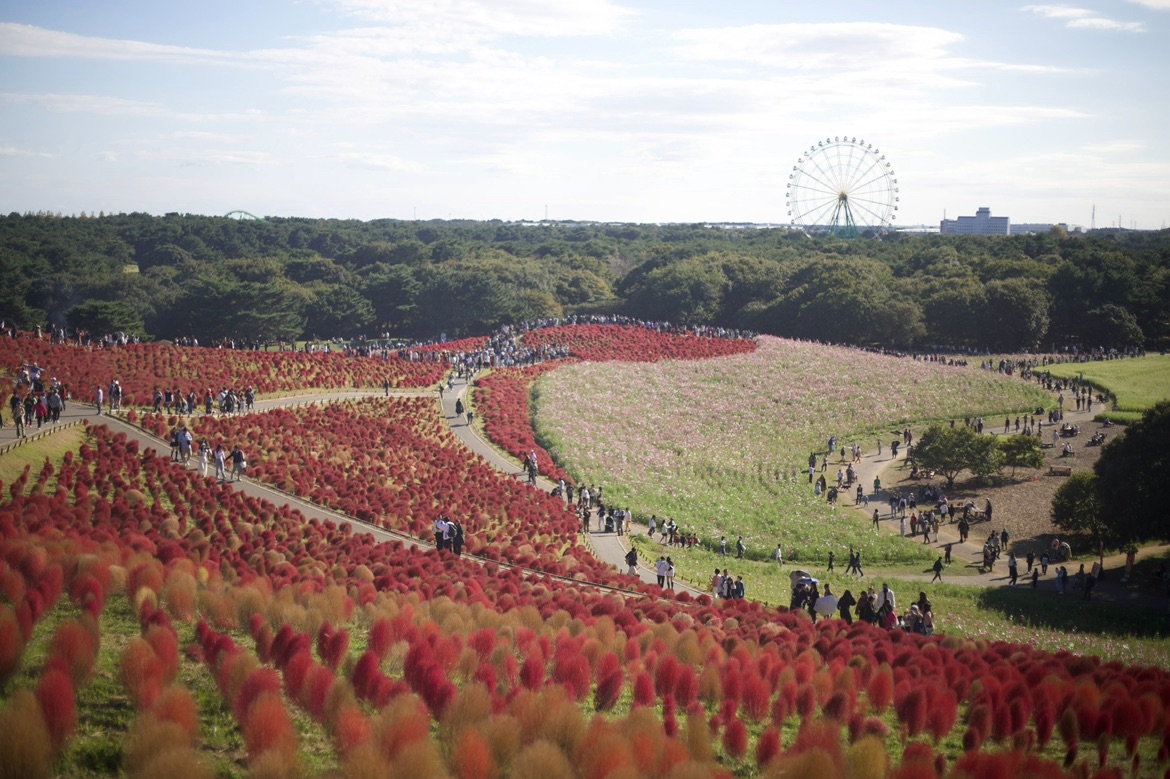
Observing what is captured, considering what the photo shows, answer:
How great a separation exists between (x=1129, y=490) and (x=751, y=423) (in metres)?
24.6

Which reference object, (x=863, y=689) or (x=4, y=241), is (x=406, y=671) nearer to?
(x=863, y=689)

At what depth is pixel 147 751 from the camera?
911 cm

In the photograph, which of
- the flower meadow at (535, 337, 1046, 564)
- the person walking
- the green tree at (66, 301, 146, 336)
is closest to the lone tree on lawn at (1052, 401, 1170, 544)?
the flower meadow at (535, 337, 1046, 564)

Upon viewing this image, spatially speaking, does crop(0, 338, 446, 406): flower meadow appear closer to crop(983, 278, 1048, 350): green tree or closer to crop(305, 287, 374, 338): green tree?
crop(305, 287, 374, 338): green tree

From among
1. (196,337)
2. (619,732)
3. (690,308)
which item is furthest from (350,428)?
(690,308)

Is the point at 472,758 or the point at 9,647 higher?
the point at 9,647

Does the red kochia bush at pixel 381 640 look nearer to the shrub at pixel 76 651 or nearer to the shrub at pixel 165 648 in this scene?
the shrub at pixel 165 648

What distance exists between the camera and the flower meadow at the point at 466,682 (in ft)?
31.8

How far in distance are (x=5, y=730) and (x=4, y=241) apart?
340 ft

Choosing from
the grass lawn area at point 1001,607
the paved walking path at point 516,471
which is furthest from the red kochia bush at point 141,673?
the grass lawn area at point 1001,607

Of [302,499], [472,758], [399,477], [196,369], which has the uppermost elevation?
[196,369]

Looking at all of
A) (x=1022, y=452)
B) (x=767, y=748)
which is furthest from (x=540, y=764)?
(x=1022, y=452)

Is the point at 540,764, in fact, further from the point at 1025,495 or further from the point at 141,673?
the point at 1025,495

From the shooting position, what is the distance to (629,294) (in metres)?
106
